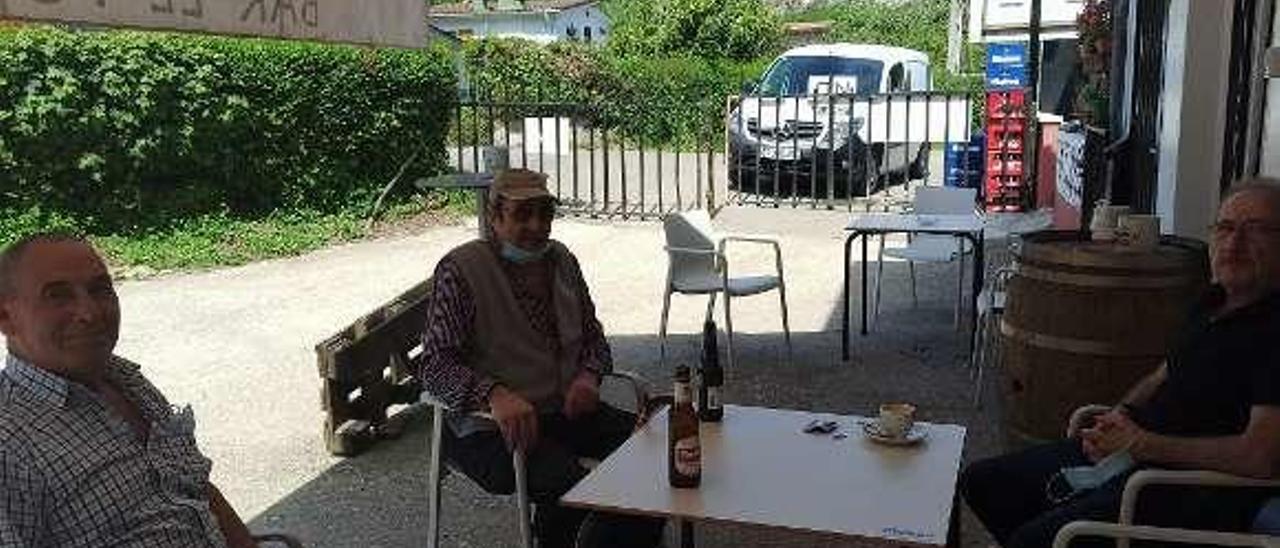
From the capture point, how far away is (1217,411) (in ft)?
8.05

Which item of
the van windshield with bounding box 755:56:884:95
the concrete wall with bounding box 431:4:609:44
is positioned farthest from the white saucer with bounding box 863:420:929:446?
the concrete wall with bounding box 431:4:609:44

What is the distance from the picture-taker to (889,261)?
354 inches

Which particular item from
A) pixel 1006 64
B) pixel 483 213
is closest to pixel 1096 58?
pixel 1006 64

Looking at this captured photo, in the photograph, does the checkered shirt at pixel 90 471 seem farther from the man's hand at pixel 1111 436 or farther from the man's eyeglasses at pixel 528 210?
the man's hand at pixel 1111 436

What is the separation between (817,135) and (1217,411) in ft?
30.5

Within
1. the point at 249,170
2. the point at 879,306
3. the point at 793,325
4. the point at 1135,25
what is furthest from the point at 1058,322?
the point at 249,170

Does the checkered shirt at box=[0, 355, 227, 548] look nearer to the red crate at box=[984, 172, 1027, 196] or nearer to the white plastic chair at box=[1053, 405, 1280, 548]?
the white plastic chair at box=[1053, 405, 1280, 548]

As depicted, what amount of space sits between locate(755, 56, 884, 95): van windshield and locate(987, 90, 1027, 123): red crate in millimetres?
2178

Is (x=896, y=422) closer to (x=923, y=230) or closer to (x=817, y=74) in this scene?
(x=923, y=230)

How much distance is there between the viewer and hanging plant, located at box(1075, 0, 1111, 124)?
28.3 feet

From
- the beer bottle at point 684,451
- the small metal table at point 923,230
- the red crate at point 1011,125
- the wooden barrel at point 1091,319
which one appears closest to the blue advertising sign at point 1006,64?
the red crate at point 1011,125

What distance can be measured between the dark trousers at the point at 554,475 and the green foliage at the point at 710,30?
2197 centimetres

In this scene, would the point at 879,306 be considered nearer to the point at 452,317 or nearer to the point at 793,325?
the point at 793,325

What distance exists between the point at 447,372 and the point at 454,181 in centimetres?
297
